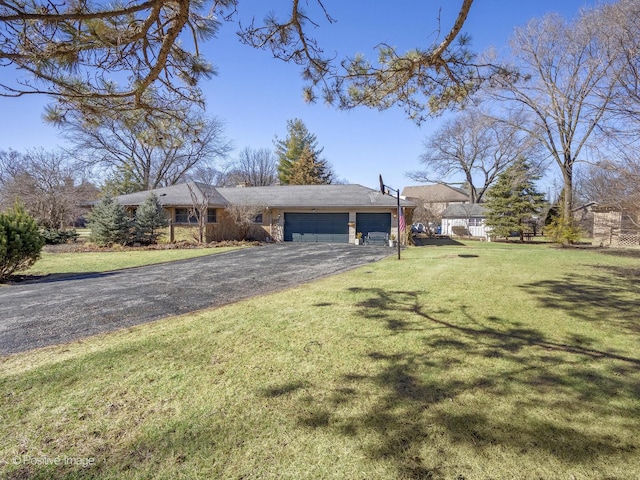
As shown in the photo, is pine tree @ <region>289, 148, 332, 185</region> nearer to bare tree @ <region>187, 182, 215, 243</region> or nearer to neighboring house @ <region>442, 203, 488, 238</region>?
neighboring house @ <region>442, 203, 488, 238</region>

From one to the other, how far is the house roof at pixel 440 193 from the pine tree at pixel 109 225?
4174cm

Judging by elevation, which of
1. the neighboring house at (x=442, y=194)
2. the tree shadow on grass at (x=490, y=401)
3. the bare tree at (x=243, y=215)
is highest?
the neighboring house at (x=442, y=194)

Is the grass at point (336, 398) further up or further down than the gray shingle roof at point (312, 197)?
further down

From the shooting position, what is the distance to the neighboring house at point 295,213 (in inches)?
753

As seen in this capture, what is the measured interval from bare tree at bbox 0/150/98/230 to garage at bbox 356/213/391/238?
58.8ft

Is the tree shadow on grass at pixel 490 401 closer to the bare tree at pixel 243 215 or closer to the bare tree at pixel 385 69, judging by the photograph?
the bare tree at pixel 385 69

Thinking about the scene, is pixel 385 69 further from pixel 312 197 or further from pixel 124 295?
pixel 312 197

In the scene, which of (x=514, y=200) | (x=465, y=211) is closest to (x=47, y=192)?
(x=514, y=200)

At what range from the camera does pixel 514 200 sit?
78.8ft

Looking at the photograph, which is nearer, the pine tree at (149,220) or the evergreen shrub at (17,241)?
the evergreen shrub at (17,241)

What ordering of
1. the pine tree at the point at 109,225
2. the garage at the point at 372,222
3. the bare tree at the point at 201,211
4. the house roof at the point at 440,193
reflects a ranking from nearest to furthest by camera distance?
the pine tree at the point at 109,225 < the bare tree at the point at 201,211 < the garage at the point at 372,222 < the house roof at the point at 440,193

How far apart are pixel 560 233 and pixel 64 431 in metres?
23.7

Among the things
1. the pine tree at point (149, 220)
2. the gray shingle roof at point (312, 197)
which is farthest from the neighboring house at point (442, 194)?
the pine tree at point (149, 220)

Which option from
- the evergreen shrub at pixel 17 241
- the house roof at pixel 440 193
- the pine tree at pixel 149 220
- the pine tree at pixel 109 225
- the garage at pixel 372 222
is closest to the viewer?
the evergreen shrub at pixel 17 241
